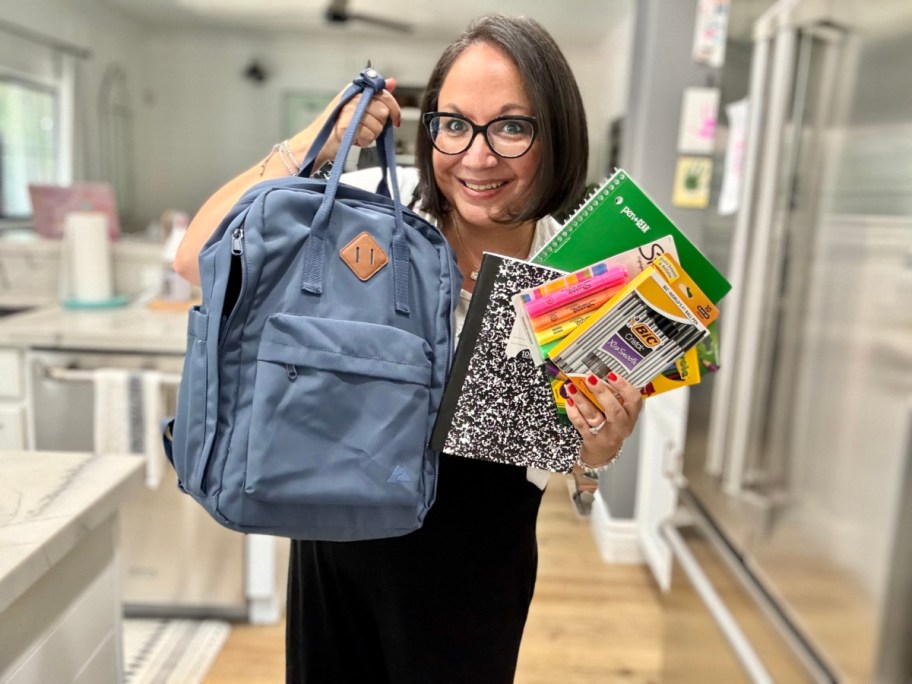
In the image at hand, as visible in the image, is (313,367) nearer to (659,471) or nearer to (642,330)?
(642,330)

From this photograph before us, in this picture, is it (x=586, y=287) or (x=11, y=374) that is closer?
(x=586, y=287)

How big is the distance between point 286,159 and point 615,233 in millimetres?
299

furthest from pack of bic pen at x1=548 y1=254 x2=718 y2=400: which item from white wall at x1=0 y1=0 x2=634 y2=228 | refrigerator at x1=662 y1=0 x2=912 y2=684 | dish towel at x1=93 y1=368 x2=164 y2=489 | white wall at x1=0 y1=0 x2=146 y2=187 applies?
white wall at x1=0 y1=0 x2=634 y2=228

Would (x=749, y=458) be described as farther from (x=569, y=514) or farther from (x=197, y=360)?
(x=197, y=360)

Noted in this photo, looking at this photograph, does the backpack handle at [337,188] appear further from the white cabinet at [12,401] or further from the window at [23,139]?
the window at [23,139]

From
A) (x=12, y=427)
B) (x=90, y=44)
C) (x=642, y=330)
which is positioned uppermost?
(x=90, y=44)

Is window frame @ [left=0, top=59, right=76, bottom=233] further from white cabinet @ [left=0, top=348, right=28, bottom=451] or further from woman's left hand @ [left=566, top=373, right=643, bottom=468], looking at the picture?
woman's left hand @ [left=566, top=373, right=643, bottom=468]

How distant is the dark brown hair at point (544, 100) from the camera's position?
54cm

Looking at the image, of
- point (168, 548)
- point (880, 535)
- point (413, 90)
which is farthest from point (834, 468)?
point (168, 548)

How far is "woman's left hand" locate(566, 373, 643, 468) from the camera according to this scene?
518 millimetres

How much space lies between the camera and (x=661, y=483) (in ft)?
6.45

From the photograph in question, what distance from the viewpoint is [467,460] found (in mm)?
615

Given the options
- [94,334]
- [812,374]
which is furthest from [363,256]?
[94,334]

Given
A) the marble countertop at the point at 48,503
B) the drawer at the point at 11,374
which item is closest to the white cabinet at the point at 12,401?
the drawer at the point at 11,374
